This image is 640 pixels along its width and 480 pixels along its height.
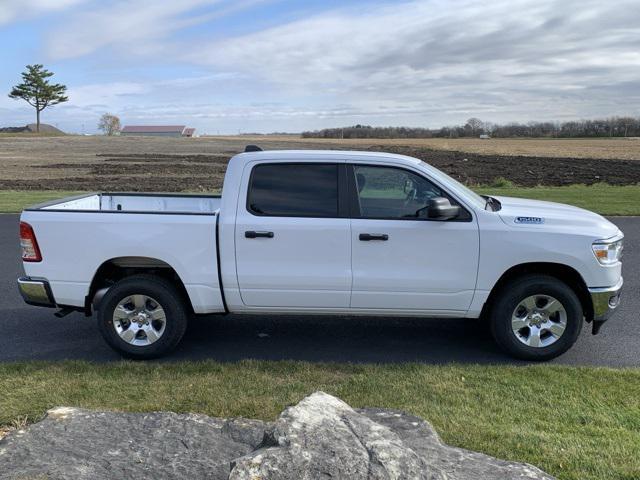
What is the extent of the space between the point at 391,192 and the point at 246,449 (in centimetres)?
283

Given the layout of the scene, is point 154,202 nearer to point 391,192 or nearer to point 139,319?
point 139,319

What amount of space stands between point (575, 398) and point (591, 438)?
71cm

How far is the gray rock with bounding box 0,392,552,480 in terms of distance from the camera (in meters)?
2.85

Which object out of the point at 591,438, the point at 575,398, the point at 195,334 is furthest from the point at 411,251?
the point at 195,334

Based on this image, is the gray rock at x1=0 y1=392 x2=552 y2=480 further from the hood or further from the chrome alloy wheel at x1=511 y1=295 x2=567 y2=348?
the hood

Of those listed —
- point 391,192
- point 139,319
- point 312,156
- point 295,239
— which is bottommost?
point 139,319

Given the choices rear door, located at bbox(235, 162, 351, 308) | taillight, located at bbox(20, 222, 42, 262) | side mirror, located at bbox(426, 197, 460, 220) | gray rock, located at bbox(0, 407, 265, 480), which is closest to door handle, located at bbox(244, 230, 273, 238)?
rear door, located at bbox(235, 162, 351, 308)

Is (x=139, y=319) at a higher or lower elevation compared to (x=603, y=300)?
lower

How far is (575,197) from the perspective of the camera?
1809 centimetres

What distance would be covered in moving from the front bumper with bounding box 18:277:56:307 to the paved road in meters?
0.53

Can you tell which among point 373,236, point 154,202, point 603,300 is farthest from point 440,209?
point 154,202

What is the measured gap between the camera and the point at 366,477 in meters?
2.78

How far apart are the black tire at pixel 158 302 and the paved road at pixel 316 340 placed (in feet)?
0.69

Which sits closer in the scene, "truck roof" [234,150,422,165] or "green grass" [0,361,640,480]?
"green grass" [0,361,640,480]
